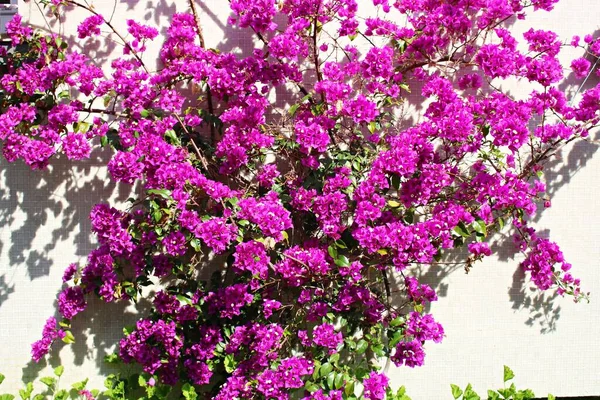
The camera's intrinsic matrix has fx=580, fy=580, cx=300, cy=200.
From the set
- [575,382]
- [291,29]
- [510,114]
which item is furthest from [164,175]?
[575,382]

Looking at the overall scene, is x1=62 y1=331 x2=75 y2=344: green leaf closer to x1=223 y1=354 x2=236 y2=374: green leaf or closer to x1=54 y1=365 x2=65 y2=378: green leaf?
x1=54 y1=365 x2=65 y2=378: green leaf

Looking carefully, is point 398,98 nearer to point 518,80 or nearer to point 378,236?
point 518,80

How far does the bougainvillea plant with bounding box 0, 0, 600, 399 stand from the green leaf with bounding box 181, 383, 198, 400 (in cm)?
5

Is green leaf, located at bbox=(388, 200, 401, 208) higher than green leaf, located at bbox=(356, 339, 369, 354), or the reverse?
green leaf, located at bbox=(388, 200, 401, 208)

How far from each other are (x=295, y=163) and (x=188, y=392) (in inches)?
46.0

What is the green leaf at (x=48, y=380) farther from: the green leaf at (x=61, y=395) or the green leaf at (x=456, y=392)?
the green leaf at (x=456, y=392)

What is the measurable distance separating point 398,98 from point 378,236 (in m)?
0.84

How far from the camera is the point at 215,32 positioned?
279cm

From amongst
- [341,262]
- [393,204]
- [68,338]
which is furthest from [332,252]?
[68,338]

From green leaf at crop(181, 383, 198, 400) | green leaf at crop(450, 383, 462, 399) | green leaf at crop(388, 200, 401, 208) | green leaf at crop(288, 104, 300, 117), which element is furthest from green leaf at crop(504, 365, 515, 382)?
green leaf at crop(288, 104, 300, 117)

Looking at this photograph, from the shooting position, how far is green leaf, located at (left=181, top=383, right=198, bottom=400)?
2.64m

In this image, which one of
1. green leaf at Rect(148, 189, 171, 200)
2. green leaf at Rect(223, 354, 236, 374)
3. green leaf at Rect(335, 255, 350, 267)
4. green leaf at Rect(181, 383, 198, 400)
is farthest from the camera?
green leaf at Rect(181, 383, 198, 400)

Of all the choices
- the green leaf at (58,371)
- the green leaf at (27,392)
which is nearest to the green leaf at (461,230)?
the green leaf at (58,371)

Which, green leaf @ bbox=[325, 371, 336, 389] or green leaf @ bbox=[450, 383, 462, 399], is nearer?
green leaf @ bbox=[325, 371, 336, 389]
